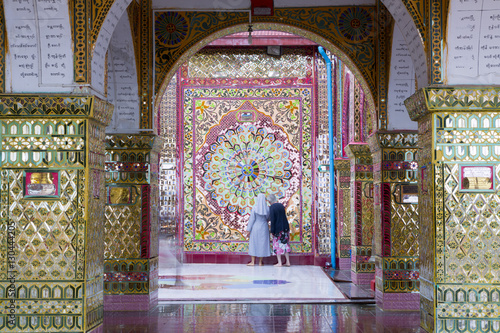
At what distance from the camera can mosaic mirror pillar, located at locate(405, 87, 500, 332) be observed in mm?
3811

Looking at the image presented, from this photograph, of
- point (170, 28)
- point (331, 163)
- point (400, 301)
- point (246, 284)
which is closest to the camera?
point (400, 301)

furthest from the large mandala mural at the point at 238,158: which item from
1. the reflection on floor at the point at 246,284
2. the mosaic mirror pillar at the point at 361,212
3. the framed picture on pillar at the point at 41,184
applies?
the framed picture on pillar at the point at 41,184

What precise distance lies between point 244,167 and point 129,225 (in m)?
4.52

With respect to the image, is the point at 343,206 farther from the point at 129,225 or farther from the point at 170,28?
the point at 170,28

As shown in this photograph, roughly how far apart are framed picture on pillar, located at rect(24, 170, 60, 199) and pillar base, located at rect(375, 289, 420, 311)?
381cm

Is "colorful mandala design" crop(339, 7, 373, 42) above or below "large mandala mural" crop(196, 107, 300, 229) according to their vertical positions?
above

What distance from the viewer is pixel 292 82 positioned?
1048cm

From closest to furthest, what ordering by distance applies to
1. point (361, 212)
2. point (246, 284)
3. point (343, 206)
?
point (246, 284)
point (361, 212)
point (343, 206)

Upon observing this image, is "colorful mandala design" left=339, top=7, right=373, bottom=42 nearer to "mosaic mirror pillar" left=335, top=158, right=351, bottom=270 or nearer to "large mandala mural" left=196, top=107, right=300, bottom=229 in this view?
"mosaic mirror pillar" left=335, top=158, right=351, bottom=270

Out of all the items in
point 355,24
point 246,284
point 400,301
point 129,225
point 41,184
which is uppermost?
point 355,24

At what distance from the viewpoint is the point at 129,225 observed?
623cm

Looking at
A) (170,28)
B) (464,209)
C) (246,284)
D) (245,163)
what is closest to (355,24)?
(170,28)

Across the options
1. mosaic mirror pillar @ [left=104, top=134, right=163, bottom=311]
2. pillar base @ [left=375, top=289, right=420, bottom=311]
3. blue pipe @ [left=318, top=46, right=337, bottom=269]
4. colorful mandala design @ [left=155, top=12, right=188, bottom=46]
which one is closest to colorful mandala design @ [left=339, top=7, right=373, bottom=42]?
colorful mandala design @ [left=155, top=12, right=188, bottom=46]

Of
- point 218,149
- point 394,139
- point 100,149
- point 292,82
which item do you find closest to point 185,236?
point 218,149
